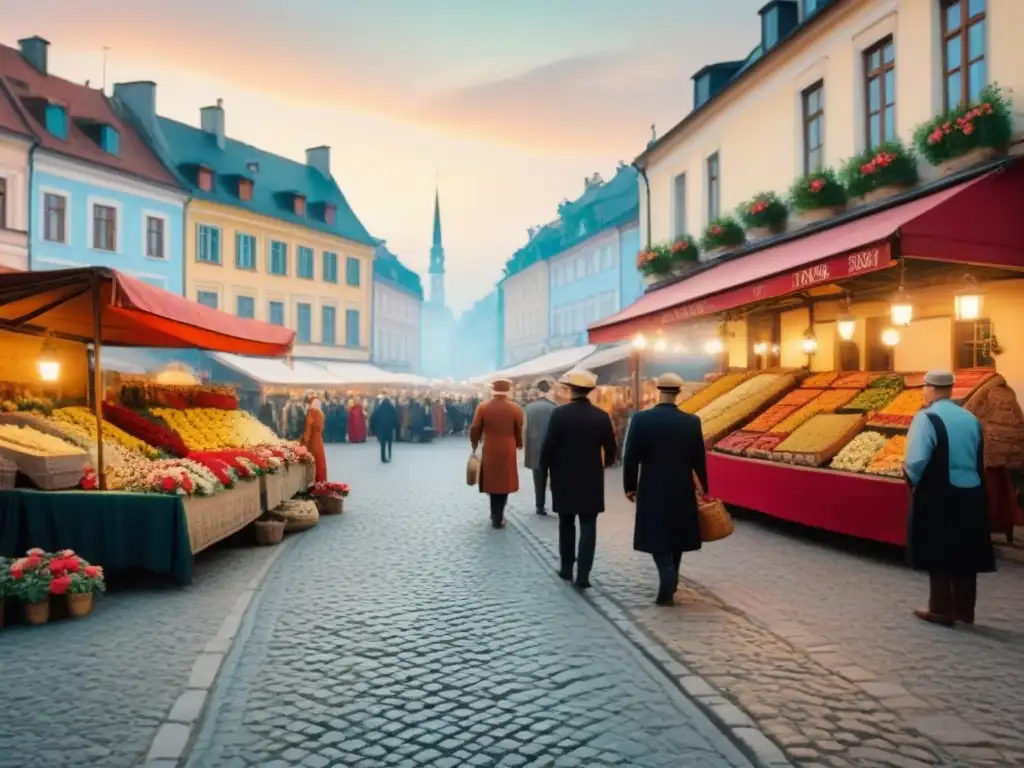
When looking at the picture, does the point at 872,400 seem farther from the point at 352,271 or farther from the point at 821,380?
the point at 352,271

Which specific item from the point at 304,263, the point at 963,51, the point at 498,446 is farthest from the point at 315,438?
the point at 304,263

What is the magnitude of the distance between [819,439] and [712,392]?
199 inches

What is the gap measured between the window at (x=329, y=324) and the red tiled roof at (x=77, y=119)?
12557 mm

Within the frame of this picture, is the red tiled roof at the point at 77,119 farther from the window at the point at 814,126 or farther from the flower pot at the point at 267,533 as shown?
the window at the point at 814,126

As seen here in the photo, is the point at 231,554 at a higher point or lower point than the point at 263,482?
lower

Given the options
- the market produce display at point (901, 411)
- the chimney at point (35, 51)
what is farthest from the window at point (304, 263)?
the market produce display at point (901, 411)

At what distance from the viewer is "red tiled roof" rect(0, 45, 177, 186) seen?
34.4 meters

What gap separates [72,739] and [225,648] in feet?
5.64

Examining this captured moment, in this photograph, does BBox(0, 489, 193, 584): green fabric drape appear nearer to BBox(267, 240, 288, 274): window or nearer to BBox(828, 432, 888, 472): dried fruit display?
BBox(828, 432, 888, 472): dried fruit display

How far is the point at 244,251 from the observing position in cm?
4544

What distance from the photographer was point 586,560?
8.66 metres

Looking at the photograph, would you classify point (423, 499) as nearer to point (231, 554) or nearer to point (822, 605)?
point (231, 554)

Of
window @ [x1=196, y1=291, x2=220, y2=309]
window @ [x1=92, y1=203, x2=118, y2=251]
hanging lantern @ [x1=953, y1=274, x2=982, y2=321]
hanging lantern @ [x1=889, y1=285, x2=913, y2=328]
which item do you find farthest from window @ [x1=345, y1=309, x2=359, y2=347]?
hanging lantern @ [x1=953, y1=274, x2=982, y2=321]

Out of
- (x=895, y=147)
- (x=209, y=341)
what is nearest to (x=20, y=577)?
(x=209, y=341)
